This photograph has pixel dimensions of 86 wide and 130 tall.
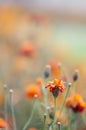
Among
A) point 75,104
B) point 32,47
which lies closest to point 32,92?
point 75,104

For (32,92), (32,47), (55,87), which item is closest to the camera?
(55,87)

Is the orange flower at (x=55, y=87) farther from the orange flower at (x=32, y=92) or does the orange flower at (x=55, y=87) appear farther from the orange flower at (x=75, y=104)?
the orange flower at (x=32, y=92)

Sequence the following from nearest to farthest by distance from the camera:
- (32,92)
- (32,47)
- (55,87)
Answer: (55,87) → (32,92) → (32,47)

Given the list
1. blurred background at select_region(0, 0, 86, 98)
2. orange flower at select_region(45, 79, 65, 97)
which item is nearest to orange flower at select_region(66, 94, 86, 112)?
orange flower at select_region(45, 79, 65, 97)

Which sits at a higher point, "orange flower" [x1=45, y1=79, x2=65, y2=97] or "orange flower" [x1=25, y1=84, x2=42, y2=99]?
"orange flower" [x1=45, y1=79, x2=65, y2=97]

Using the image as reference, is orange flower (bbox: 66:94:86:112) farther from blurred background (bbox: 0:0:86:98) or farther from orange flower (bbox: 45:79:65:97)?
blurred background (bbox: 0:0:86:98)

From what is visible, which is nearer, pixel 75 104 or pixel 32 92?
pixel 75 104

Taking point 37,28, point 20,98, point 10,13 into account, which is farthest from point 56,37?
point 20,98

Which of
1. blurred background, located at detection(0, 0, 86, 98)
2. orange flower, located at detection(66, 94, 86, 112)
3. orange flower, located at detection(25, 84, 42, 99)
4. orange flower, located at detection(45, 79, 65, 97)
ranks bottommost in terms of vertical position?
blurred background, located at detection(0, 0, 86, 98)

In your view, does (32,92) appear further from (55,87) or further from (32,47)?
(32,47)

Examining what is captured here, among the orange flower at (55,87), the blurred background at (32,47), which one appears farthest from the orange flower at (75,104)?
the blurred background at (32,47)
